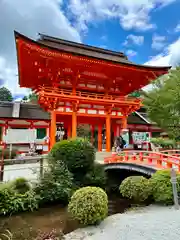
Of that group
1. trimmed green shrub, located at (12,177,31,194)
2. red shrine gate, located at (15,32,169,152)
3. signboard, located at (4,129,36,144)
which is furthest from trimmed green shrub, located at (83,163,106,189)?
red shrine gate, located at (15,32,169,152)

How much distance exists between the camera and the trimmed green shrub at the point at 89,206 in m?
5.79

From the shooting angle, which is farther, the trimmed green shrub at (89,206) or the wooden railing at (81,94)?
the wooden railing at (81,94)

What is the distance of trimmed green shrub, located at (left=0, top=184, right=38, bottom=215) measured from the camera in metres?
7.21

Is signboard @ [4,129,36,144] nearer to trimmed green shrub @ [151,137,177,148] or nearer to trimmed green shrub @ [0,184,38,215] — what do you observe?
trimmed green shrub @ [0,184,38,215]

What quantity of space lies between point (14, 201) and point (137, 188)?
468 centimetres

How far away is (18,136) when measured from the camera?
10031 millimetres

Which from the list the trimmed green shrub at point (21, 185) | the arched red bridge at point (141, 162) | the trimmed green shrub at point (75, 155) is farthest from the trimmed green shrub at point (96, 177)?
the trimmed green shrub at point (21, 185)

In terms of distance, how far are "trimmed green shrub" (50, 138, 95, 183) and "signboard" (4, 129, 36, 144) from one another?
4.40 feet

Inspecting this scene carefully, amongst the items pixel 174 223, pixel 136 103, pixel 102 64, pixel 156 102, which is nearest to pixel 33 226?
pixel 174 223

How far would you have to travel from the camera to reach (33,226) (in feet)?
21.1

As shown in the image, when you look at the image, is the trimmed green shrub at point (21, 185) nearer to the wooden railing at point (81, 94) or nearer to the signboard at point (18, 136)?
the signboard at point (18, 136)

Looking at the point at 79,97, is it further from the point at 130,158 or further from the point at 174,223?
the point at 174,223

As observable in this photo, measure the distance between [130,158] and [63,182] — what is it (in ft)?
15.5

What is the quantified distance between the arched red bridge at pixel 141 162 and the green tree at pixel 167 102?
4.79 m
